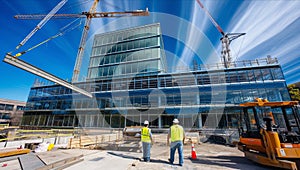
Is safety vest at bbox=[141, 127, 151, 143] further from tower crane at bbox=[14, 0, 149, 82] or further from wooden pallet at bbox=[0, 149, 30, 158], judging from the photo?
tower crane at bbox=[14, 0, 149, 82]

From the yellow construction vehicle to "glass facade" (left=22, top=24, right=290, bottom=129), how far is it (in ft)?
34.3

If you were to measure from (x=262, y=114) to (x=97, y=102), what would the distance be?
82.3ft

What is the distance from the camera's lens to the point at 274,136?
3.96m

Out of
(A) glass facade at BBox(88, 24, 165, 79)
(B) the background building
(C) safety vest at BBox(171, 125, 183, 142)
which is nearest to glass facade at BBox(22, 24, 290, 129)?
(A) glass facade at BBox(88, 24, 165, 79)

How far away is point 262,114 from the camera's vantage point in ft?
17.3

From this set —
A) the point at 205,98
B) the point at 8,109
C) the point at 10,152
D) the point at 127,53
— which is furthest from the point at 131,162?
the point at 8,109

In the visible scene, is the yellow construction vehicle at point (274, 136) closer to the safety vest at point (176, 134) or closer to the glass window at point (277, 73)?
the safety vest at point (176, 134)

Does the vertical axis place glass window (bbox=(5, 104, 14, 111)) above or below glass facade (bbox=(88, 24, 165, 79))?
below

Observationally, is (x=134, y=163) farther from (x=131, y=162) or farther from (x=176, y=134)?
(x=176, y=134)

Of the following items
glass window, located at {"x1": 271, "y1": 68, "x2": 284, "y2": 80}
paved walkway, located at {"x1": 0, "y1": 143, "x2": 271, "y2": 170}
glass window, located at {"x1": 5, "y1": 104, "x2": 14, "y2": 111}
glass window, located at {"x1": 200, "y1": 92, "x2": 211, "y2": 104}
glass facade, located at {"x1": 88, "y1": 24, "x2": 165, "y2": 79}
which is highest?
glass facade, located at {"x1": 88, "y1": 24, "x2": 165, "y2": 79}

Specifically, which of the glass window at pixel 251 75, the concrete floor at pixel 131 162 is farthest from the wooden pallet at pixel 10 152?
the glass window at pixel 251 75

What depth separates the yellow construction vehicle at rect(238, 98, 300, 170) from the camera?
149 inches

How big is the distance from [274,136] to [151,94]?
63.6 feet

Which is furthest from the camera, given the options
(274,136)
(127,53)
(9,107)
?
(9,107)
